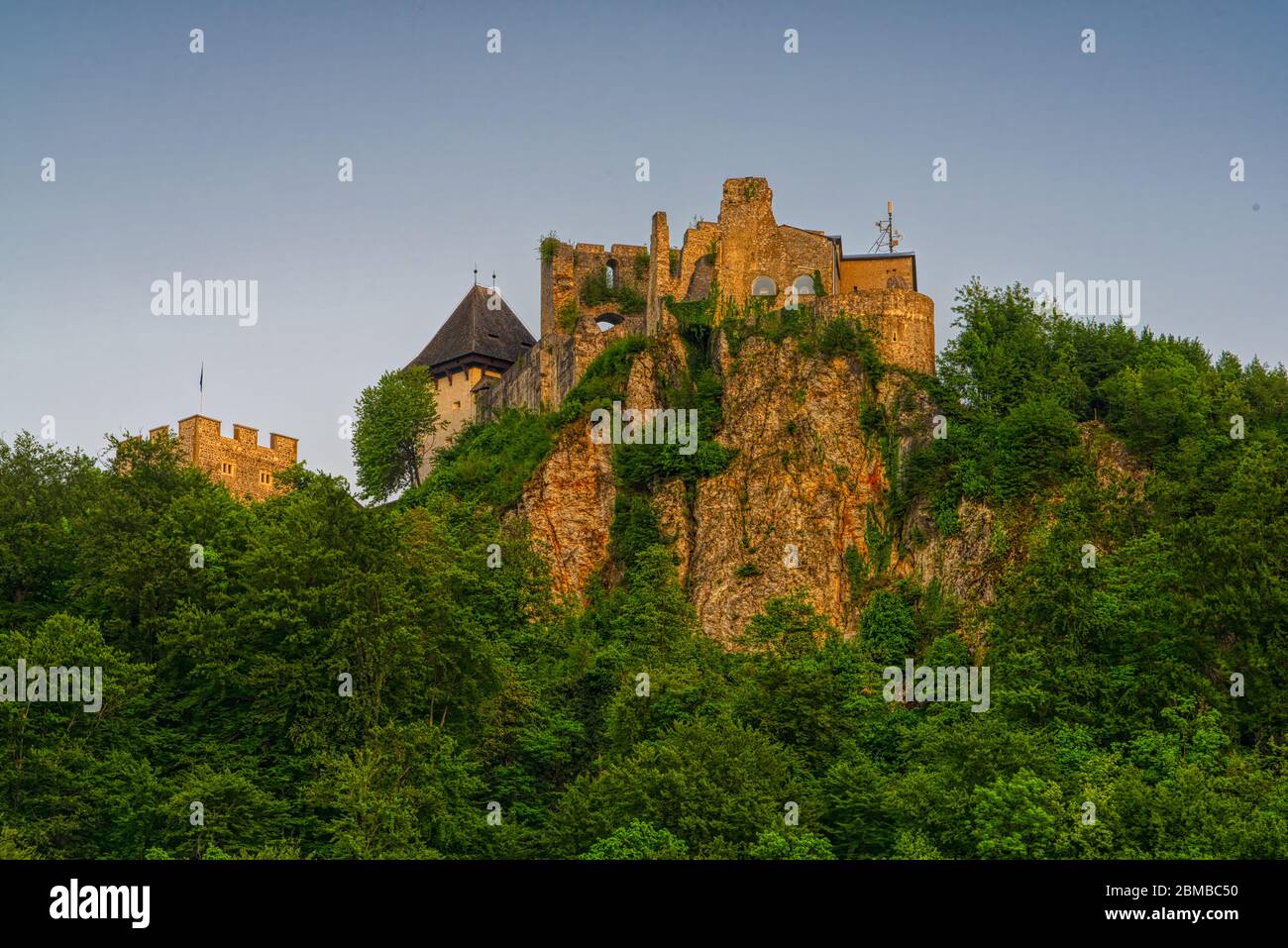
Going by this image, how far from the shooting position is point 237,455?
80125 mm

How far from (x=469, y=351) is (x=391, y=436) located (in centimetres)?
624

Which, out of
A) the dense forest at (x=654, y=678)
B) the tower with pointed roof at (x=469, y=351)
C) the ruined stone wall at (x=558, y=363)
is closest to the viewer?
the dense forest at (x=654, y=678)

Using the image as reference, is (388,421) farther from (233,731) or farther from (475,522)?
(233,731)

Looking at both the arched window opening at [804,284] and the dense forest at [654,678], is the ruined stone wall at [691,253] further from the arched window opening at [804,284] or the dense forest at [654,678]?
the dense forest at [654,678]

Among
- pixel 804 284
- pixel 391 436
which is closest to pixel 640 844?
pixel 804 284

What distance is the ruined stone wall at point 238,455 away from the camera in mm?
78500

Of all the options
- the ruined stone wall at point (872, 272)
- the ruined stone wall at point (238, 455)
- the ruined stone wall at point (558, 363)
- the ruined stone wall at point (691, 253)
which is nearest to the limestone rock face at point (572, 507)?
the ruined stone wall at point (558, 363)

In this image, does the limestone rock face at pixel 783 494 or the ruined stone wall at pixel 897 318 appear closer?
the limestone rock face at pixel 783 494

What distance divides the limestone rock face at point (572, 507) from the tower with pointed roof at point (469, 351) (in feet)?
39.3

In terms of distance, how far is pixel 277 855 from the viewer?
1588 inches

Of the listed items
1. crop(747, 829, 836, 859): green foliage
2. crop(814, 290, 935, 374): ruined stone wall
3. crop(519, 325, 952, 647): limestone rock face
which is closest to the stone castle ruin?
crop(814, 290, 935, 374): ruined stone wall

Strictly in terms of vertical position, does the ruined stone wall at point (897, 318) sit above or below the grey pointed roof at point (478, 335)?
below
